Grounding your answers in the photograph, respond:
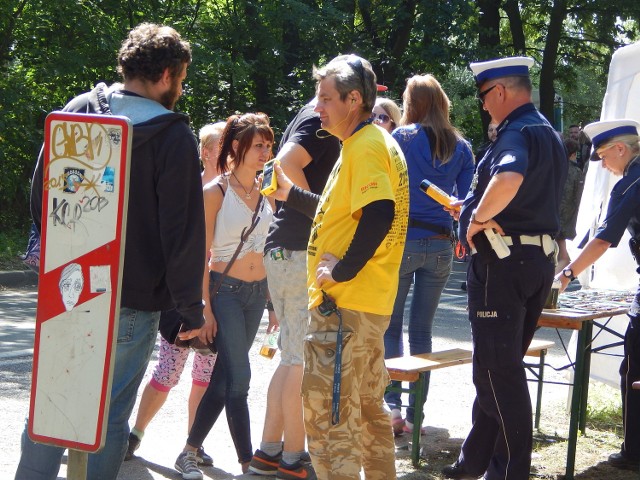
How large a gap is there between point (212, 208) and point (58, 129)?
2.07 metres

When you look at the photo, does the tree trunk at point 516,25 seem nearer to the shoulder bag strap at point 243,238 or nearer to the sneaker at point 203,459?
the shoulder bag strap at point 243,238

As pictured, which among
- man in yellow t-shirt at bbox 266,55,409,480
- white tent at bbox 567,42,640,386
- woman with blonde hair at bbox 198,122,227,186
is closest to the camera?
man in yellow t-shirt at bbox 266,55,409,480

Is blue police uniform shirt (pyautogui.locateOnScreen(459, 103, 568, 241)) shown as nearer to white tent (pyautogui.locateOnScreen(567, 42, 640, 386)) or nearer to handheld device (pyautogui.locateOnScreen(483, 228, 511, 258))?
handheld device (pyautogui.locateOnScreen(483, 228, 511, 258))

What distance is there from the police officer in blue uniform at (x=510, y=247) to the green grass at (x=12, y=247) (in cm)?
1031

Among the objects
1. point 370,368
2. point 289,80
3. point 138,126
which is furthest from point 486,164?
point 289,80

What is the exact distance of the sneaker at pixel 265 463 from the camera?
4.98 m

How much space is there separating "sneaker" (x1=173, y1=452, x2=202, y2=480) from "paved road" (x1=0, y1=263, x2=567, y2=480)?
2.5 inches

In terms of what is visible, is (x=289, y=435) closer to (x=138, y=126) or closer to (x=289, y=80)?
(x=138, y=126)

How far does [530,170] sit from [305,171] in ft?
3.38

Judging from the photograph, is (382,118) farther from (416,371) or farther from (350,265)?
Answer: (350,265)

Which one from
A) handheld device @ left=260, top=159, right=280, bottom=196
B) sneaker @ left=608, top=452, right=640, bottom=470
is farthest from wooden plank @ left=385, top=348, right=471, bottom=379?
handheld device @ left=260, top=159, right=280, bottom=196

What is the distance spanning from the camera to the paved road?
511 cm

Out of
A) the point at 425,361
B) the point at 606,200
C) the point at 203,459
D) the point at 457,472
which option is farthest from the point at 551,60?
the point at 203,459

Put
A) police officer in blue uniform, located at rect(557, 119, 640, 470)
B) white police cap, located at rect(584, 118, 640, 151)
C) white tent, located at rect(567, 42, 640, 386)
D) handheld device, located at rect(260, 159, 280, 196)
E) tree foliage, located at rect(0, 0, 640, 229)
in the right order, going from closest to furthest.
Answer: handheld device, located at rect(260, 159, 280, 196) → police officer in blue uniform, located at rect(557, 119, 640, 470) → white police cap, located at rect(584, 118, 640, 151) → white tent, located at rect(567, 42, 640, 386) → tree foliage, located at rect(0, 0, 640, 229)
